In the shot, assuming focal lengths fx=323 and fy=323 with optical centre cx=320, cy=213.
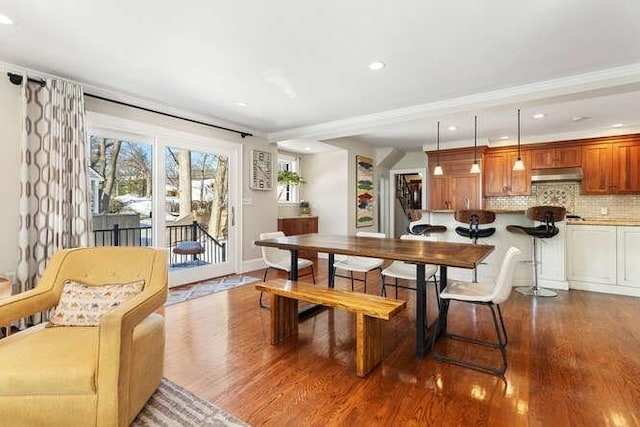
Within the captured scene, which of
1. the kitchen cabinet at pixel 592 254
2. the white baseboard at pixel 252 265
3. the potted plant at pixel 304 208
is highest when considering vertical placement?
the potted plant at pixel 304 208

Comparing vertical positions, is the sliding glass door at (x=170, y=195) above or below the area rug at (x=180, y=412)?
above

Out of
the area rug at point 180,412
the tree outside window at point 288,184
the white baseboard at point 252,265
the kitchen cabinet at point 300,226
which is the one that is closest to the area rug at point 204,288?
the white baseboard at point 252,265

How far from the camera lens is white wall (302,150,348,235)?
272 inches

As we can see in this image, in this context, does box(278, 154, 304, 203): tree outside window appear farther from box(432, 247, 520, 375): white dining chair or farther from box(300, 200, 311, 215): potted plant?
box(432, 247, 520, 375): white dining chair

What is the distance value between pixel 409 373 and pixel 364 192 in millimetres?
5447

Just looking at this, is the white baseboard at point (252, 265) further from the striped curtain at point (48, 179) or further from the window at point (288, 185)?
the striped curtain at point (48, 179)

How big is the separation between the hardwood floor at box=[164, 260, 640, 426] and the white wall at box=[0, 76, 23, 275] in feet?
5.16

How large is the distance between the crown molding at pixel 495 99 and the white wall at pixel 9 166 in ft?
11.5

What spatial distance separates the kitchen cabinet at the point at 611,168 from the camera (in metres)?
5.27

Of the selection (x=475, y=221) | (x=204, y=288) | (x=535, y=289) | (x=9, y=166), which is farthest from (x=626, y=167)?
(x=9, y=166)

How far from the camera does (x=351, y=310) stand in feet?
7.23

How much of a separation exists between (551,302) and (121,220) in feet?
17.2

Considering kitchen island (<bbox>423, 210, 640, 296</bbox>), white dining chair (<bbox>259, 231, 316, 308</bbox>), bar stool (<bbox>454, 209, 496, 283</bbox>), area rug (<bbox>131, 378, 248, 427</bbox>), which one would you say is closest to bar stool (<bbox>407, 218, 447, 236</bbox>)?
bar stool (<bbox>454, 209, 496, 283</bbox>)

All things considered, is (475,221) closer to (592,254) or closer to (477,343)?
(592,254)
